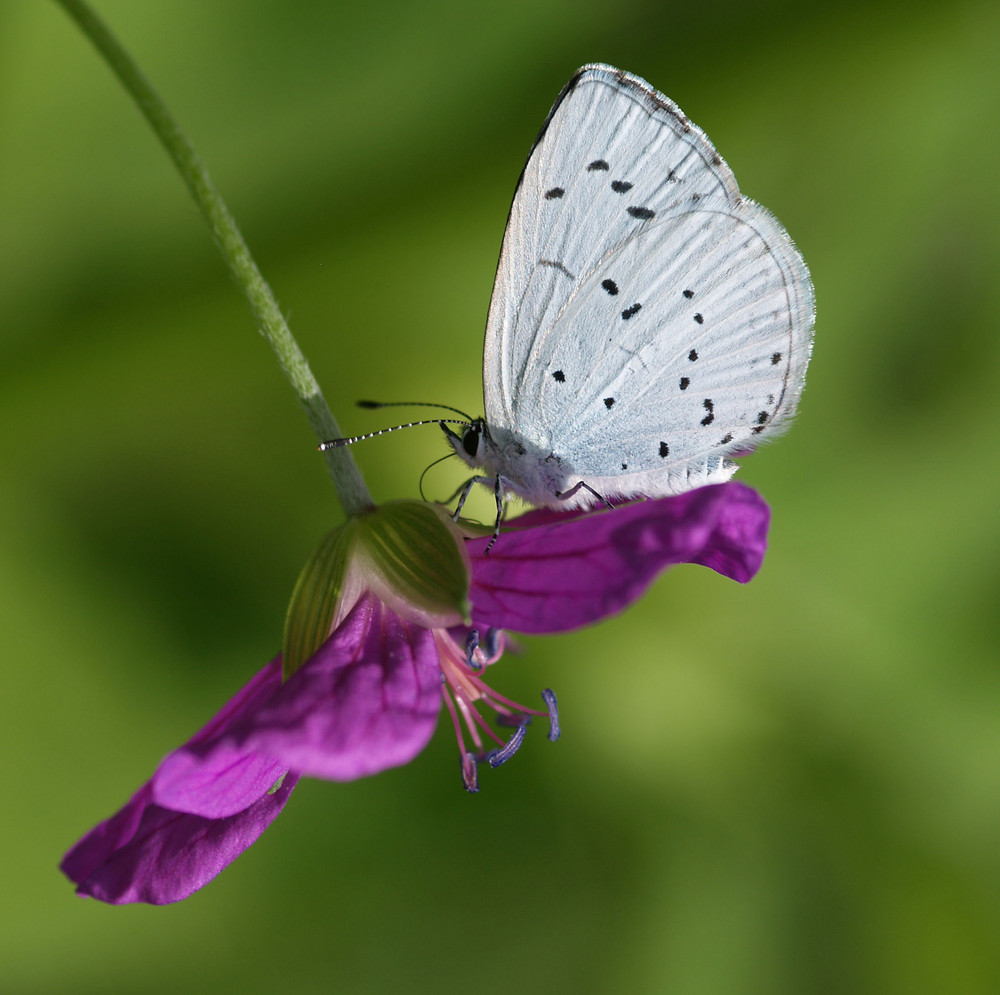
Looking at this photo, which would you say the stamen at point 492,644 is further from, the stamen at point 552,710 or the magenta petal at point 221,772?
the magenta petal at point 221,772

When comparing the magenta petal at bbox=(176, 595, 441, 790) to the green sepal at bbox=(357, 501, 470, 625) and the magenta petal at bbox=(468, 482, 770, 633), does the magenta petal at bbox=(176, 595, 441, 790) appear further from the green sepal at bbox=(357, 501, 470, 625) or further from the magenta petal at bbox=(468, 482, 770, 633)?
the magenta petal at bbox=(468, 482, 770, 633)

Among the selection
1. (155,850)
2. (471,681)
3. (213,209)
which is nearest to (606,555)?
(471,681)

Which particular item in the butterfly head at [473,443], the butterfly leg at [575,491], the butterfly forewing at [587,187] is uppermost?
the butterfly forewing at [587,187]

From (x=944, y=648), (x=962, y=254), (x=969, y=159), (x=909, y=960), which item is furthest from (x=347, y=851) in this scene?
(x=969, y=159)

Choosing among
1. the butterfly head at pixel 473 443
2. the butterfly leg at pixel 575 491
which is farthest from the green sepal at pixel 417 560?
the butterfly leg at pixel 575 491

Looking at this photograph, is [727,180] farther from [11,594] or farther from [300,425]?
[11,594]

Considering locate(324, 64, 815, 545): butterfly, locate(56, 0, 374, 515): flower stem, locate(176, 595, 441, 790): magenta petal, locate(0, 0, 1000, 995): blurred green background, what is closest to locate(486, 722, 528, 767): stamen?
locate(176, 595, 441, 790): magenta petal
